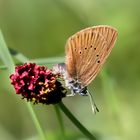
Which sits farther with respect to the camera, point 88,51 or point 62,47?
point 62,47

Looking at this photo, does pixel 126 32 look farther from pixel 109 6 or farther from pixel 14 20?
pixel 14 20

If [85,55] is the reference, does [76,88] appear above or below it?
below

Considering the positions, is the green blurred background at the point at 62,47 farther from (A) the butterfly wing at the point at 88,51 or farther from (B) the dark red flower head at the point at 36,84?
(B) the dark red flower head at the point at 36,84

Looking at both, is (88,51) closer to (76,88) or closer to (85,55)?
(85,55)

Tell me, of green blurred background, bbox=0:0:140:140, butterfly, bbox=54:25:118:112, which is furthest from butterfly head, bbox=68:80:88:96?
green blurred background, bbox=0:0:140:140

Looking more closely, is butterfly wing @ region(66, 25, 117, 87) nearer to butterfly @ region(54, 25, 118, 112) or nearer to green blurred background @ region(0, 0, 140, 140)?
butterfly @ region(54, 25, 118, 112)

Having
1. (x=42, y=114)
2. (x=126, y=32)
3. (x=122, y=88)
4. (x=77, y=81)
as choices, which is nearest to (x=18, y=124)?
(x=42, y=114)

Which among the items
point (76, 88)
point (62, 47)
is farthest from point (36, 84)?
point (62, 47)
